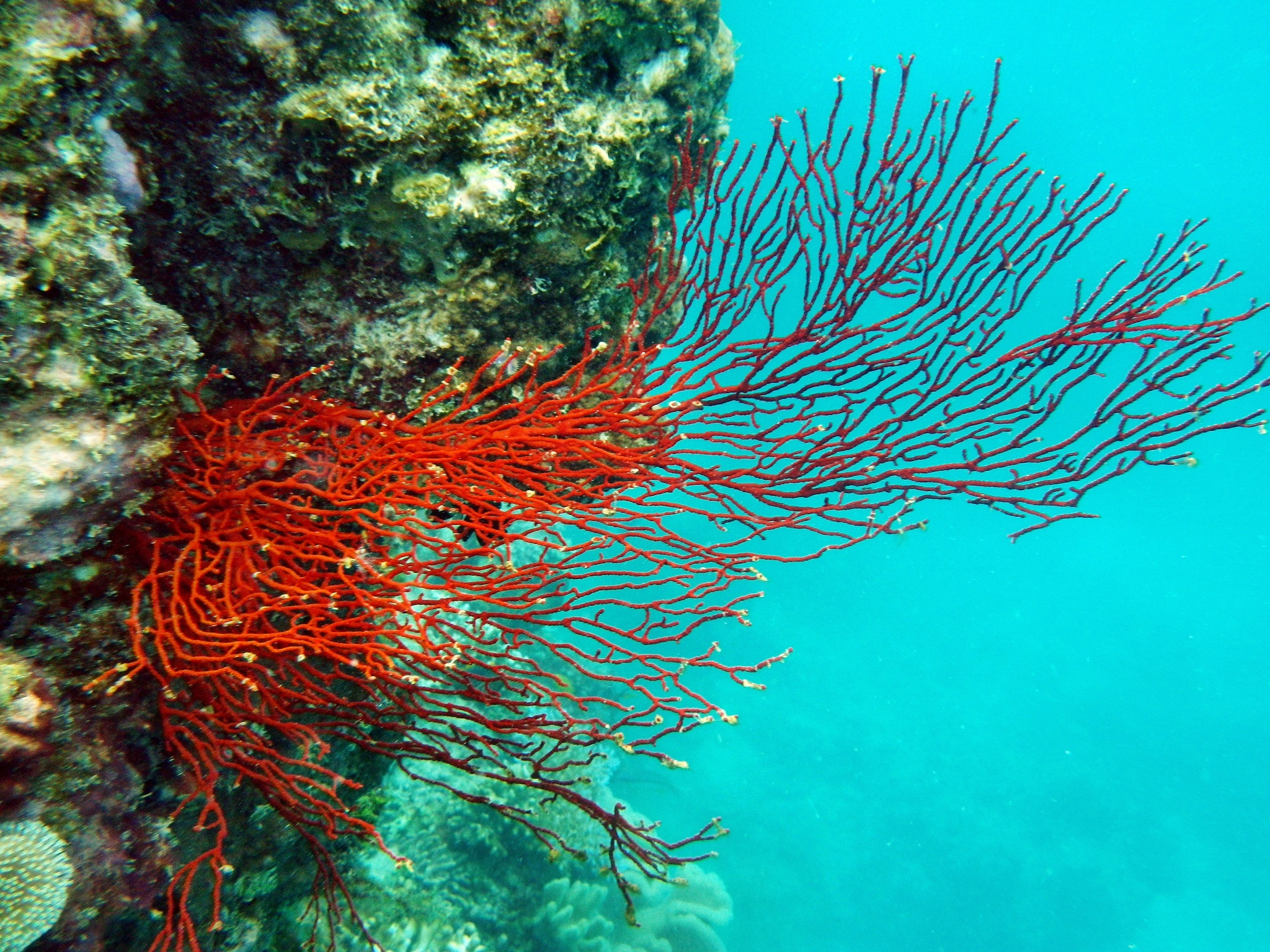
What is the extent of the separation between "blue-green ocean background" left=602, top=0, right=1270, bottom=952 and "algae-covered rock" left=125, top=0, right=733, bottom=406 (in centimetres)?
1484

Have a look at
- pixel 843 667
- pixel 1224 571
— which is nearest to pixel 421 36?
pixel 843 667

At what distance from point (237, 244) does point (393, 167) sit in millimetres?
738

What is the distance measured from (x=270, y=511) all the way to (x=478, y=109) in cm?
193

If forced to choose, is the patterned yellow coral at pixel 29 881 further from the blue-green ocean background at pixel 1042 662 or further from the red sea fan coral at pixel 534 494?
the blue-green ocean background at pixel 1042 662

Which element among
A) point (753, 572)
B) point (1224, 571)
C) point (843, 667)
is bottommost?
point (753, 572)

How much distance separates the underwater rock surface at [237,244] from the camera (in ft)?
5.69

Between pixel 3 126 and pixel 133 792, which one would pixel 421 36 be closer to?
pixel 3 126

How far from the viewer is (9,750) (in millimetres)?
1751

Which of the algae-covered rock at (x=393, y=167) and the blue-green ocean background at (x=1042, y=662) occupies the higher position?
the blue-green ocean background at (x=1042, y=662)

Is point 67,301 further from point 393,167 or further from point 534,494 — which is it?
point 534,494

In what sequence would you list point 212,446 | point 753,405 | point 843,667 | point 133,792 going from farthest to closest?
point 843,667
point 753,405
point 212,446
point 133,792

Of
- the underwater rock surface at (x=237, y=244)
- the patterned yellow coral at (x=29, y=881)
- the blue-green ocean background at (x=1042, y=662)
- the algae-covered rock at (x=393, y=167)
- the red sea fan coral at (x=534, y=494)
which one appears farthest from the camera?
the blue-green ocean background at (x=1042, y=662)

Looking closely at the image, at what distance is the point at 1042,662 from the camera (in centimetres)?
4088

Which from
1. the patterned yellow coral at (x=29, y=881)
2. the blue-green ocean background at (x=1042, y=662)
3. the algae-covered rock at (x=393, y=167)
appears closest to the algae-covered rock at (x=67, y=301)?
the algae-covered rock at (x=393, y=167)
